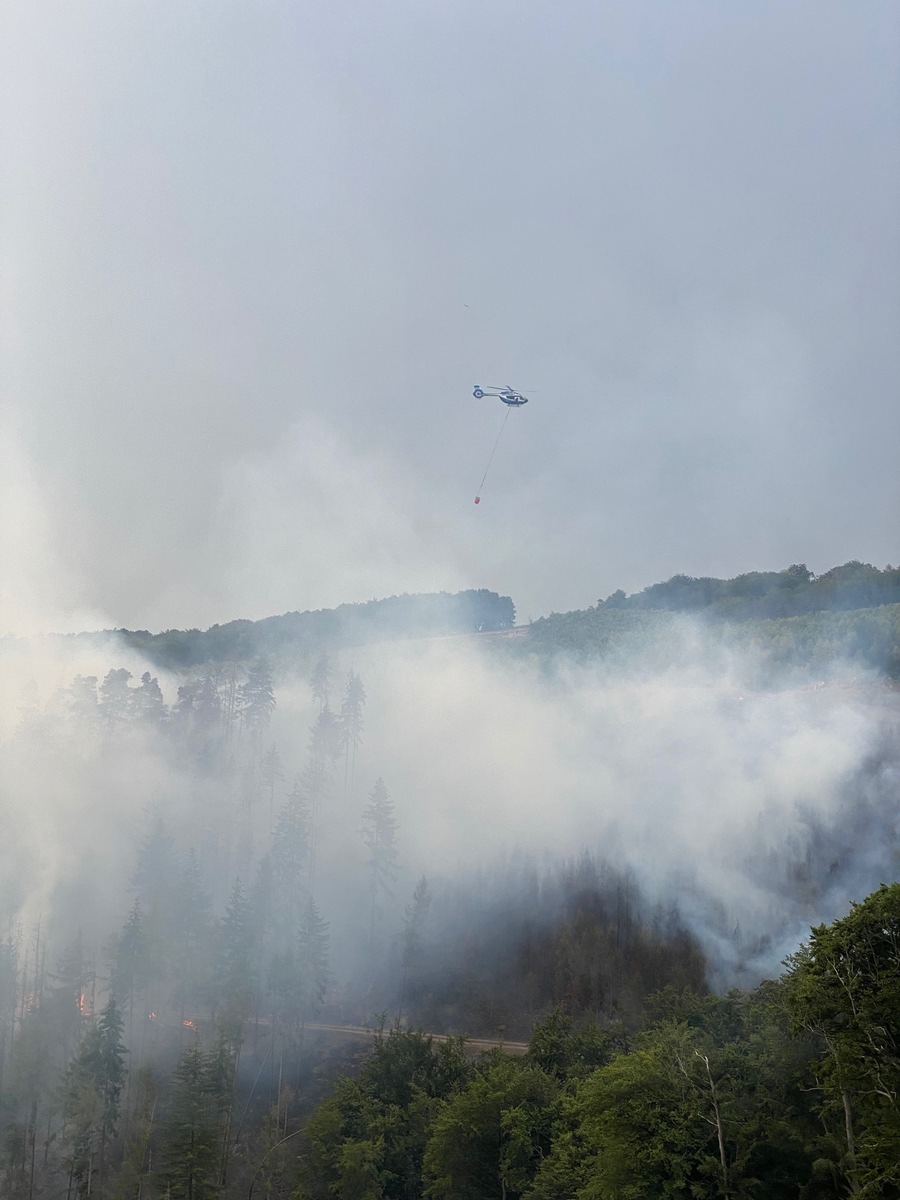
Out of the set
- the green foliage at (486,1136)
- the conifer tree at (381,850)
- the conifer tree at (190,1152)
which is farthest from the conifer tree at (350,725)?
the green foliage at (486,1136)

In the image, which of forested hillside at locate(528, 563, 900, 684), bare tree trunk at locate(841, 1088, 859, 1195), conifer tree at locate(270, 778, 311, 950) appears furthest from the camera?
forested hillside at locate(528, 563, 900, 684)

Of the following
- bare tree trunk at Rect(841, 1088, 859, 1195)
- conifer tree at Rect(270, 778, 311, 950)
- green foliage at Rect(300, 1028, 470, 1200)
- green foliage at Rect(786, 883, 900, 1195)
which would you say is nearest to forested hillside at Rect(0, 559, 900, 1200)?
green foliage at Rect(786, 883, 900, 1195)

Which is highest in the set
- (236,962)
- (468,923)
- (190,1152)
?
(468,923)

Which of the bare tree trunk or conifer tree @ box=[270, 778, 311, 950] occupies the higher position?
conifer tree @ box=[270, 778, 311, 950]

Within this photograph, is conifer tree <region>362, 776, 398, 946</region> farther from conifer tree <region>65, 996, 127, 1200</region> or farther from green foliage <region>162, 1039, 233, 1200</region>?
green foliage <region>162, 1039, 233, 1200</region>

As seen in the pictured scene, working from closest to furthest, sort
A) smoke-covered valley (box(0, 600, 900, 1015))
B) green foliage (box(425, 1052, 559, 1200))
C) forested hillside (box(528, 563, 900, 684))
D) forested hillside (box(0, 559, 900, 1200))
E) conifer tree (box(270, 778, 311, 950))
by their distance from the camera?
forested hillside (box(0, 559, 900, 1200))
green foliage (box(425, 1052, 559, 1200))
smoke-covered valley (box(0, 600, 900, 1015))
conifer tree (box(270, 778, 311, 950))
forested hillside (box(528, 563, 900, 684))

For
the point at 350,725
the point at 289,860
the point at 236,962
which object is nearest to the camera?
the point at 236,962

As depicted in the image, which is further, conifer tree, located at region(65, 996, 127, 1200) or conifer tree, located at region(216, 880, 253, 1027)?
conifer tree, located at region(216, 880, 253, 1027)

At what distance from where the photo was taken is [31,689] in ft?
529

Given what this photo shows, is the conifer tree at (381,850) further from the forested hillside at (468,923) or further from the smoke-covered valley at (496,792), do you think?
the smoke-covered valley at (496,792)

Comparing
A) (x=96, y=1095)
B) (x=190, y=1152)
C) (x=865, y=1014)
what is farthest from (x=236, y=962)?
(x=865, y=1014)

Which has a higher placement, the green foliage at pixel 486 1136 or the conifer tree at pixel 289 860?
the conifer tree at pixel 289 860

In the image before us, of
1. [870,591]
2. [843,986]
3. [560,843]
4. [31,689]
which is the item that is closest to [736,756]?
[560,843]

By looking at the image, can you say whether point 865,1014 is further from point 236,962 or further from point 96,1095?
point 236,962
